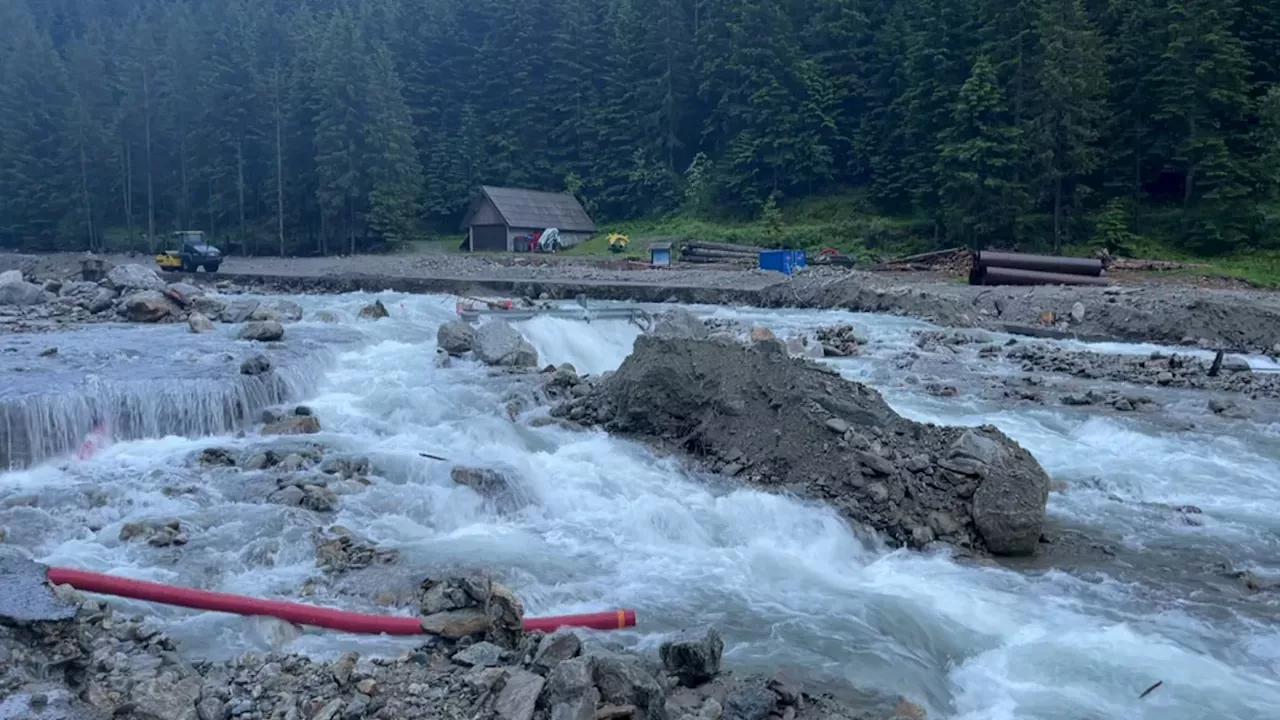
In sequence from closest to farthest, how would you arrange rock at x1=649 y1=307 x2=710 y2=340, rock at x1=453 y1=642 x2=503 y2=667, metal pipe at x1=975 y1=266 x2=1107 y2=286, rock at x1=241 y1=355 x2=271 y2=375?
rock at x1=453 y1=642 x2=503 y2=667 → rock at x1=241 y1=355 x2=271 y2=375 → rock at x1=649 y1=307 x2=710 y2=340 → metal pipe at x1=975 y1=266 x2=1107 y2=286

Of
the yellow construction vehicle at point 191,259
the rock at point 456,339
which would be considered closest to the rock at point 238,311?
the rock at point 456,339

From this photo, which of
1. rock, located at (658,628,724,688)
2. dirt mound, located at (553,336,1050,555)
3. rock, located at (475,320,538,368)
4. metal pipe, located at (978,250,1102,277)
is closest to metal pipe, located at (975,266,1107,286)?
metal pipe, located at (978,250,1102,277)

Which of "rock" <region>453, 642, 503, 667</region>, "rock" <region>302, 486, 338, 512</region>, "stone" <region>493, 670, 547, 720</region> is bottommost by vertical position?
"rock" <region>302, 486, 338, 512</region>

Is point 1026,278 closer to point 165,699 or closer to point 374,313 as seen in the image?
point 374,313

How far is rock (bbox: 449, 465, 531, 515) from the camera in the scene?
10977 mm

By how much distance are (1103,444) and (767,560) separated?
23.2 feet

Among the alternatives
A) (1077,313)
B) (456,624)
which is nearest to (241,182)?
(1077,313)

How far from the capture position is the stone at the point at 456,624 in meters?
6.91

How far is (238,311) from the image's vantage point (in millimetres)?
23391

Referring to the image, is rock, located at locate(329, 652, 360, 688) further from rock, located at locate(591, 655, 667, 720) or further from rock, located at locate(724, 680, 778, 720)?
rock, located at locate(724, 680, 778, 720)

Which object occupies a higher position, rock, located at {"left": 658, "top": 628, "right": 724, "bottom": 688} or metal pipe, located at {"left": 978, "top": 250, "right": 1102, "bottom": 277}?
metal pipe, located at {"left": 978, "top": 250, "right": 1102, "bottom": 277}

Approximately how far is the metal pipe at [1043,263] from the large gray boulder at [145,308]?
23.8 metres

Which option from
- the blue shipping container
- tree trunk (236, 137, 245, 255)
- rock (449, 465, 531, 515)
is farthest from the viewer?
tree trunk (236, 137, 245, 255)

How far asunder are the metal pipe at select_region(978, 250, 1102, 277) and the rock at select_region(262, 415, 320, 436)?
23.1 metres
